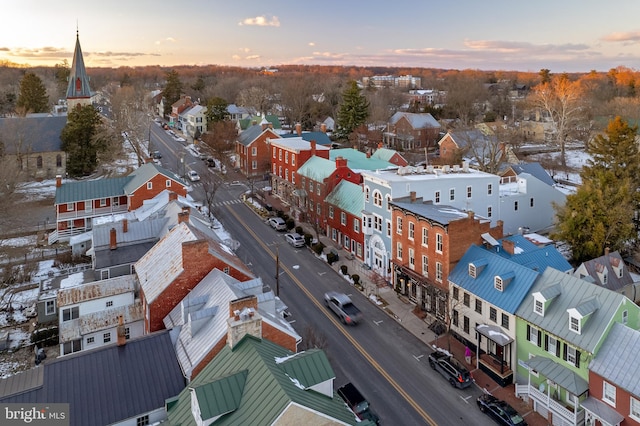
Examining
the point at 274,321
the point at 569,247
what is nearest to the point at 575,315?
the point at 274,321

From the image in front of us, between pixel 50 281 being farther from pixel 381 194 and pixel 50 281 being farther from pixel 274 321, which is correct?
pixel 381 194

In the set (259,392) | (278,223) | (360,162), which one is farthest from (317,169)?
(259,392)

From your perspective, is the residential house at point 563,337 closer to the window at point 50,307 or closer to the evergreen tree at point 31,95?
the window at point 50,307

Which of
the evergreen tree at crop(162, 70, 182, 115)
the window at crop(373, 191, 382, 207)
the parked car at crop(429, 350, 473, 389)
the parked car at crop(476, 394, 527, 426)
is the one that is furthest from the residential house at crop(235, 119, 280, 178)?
the evergreen tree at crop(162, 70, 182, 115)

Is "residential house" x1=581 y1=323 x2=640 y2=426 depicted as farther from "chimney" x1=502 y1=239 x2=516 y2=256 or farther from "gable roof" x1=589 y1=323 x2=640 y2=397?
"chimney" x1=502 y1=239 x2=516 y2=256

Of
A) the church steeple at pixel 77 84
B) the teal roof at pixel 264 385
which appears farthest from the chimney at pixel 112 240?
the church steeple at pixel 77 84

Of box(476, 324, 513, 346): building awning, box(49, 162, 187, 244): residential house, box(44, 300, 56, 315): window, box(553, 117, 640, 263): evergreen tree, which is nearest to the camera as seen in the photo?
box(476, 324, 513, 346): building awning
